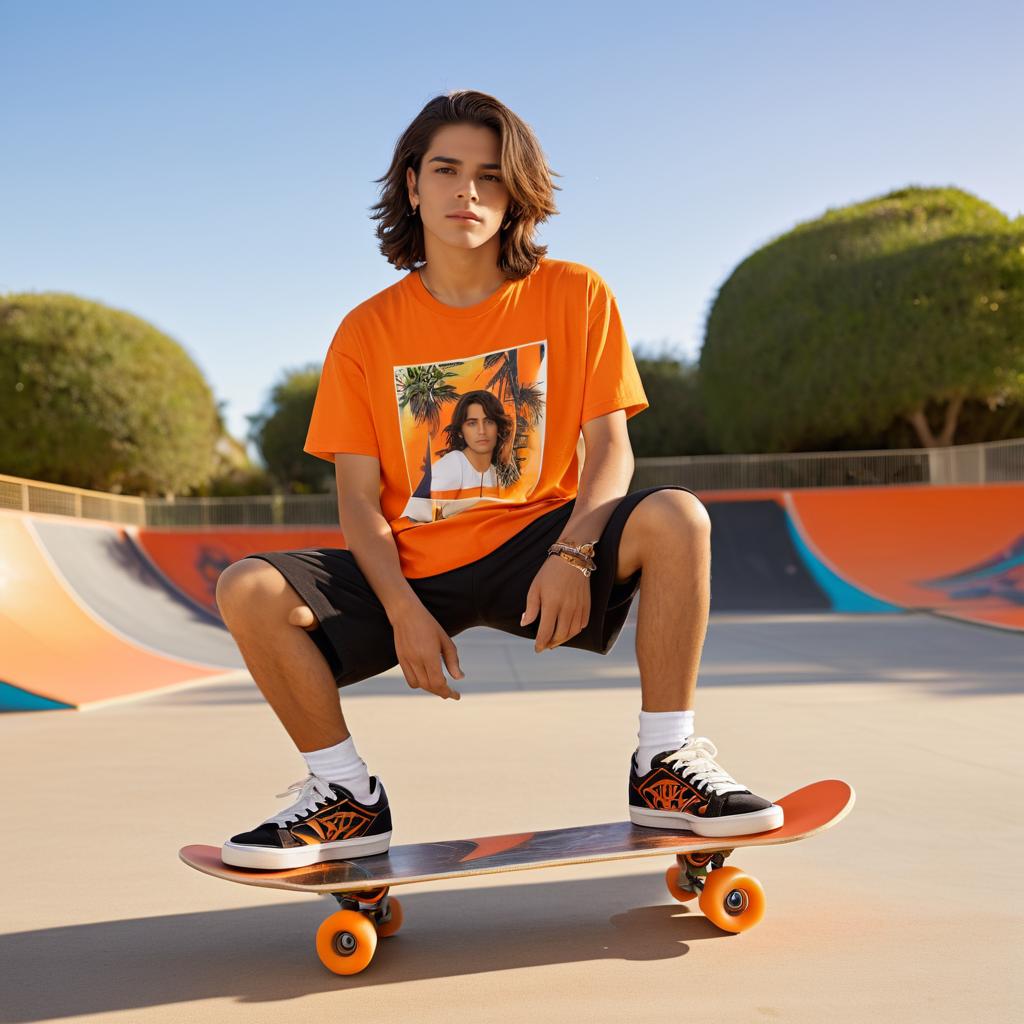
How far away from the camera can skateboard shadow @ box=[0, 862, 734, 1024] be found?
208cm

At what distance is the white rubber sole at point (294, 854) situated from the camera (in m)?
2.21

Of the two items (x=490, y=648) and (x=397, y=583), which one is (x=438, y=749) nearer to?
(x=397, y=583)

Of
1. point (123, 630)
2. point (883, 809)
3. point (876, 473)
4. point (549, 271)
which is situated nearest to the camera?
point (549, 271)

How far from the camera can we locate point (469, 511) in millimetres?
2537

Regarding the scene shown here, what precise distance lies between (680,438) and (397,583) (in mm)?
25707

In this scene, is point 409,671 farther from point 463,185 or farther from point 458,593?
point 463,185

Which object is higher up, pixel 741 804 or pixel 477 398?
pixel 477 398

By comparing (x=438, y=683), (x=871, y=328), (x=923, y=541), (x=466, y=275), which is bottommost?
(x=923, y=541)

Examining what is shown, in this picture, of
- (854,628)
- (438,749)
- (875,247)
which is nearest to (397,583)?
(438,749)

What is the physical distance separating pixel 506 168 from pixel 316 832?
1614mm

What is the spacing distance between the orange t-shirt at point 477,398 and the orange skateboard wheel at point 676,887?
0.87 m

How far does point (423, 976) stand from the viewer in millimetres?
2125

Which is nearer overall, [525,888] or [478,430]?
[478,430]

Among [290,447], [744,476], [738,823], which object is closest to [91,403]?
[290,447]
